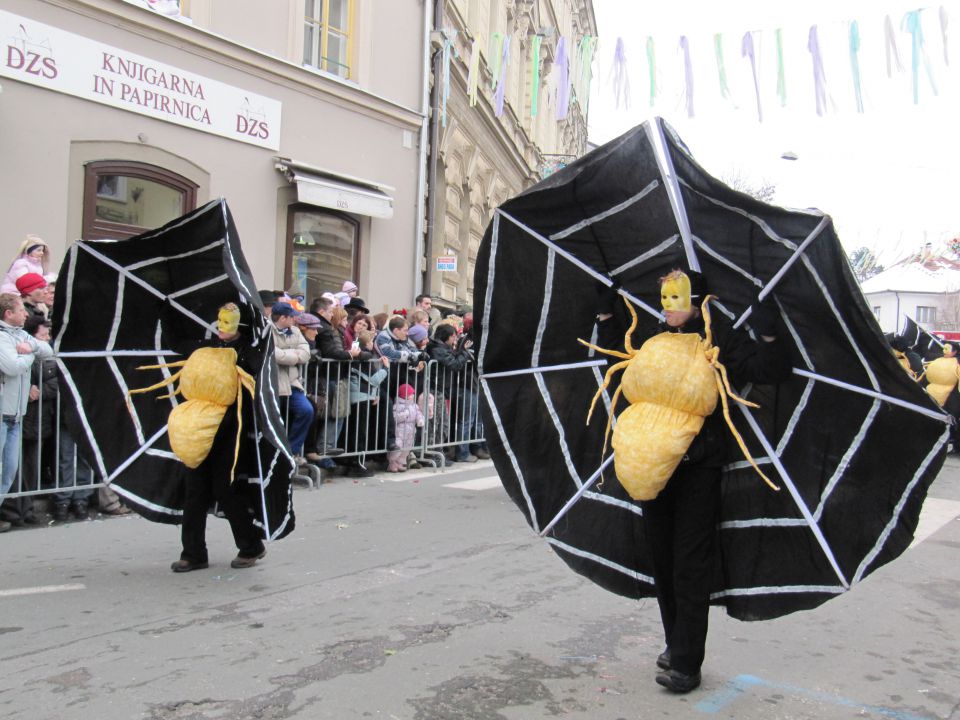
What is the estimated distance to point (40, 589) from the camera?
5395mm

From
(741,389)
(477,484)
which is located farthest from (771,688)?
(477,484)

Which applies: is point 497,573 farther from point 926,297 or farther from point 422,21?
point 926,297

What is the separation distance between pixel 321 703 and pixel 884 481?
248 cm

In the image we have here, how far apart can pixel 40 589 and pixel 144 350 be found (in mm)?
1597

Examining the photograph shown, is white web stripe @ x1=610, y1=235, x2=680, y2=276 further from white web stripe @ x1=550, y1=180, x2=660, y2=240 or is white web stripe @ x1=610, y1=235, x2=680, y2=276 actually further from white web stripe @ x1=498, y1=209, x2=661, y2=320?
white web stripe @ x1=550, y1=180, x2=660, y2=240

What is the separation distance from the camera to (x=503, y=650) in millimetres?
4395

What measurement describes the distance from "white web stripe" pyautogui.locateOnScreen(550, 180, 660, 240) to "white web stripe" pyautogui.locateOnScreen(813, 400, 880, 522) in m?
1.28

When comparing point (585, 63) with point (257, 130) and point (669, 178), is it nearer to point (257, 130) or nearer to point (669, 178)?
point (257, 130)

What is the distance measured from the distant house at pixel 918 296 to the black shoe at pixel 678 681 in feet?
201

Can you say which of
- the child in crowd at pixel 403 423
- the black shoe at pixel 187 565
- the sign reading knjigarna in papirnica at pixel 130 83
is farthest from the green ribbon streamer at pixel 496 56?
the black shoe at pixel 187 565

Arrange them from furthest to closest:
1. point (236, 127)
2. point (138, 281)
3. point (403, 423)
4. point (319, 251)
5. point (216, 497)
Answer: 1. point (319, 251)
2. point (236, 127)
3. point (403, 423)
4. point (138, 281)
5. point (216, 497)

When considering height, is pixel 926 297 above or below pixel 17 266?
above

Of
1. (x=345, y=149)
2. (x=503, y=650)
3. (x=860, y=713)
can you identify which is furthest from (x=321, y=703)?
(x=345, y=149)

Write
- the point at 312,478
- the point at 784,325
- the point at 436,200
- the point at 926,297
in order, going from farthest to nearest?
the point at 926,297
the point at 436,200
the point at 312,478
the point at 784,325
